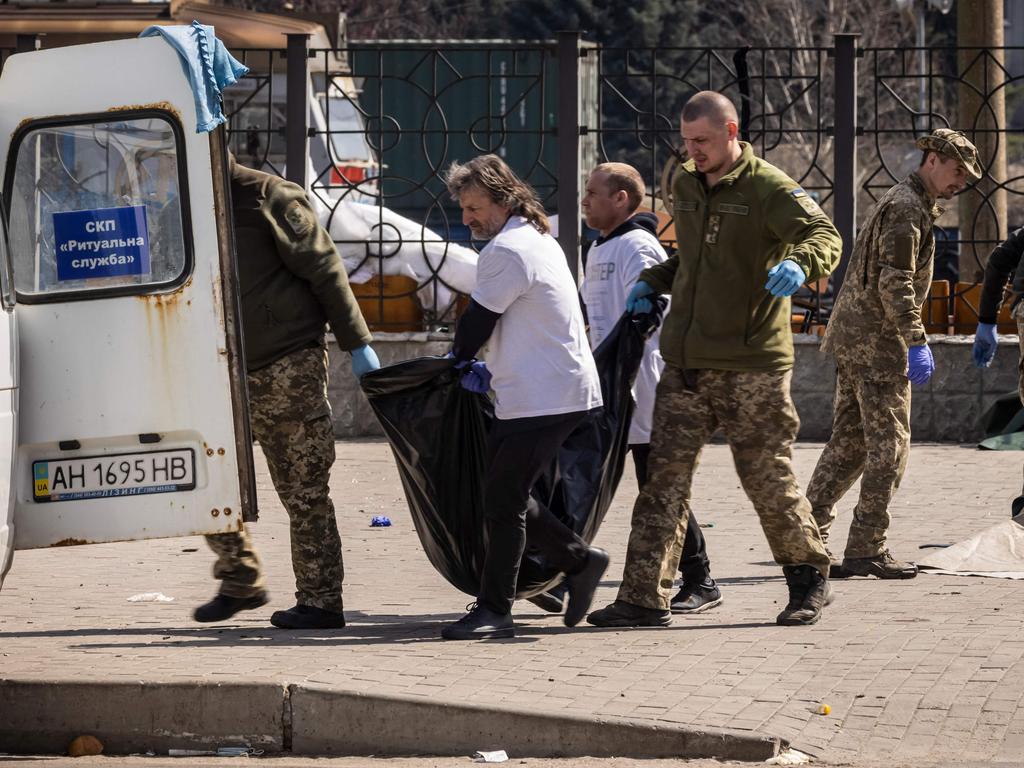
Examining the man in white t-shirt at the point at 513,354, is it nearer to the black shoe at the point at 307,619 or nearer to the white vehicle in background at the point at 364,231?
the black shoe at the point at 307,619

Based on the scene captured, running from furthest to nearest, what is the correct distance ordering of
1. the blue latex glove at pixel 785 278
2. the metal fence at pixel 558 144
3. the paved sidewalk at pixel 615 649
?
the metal fence at pixel 558 144 < the blue latex glove at pixel 785 278 < the paved sidewalk at pixel 615 649

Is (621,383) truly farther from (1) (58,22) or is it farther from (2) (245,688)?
(1) (58,22)

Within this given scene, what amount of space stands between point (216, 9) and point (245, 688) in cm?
930

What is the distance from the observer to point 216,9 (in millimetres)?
13398

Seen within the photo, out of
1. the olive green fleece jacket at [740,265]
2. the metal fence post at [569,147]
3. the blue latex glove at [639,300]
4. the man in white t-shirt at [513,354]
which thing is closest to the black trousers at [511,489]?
the man in white t-shirt at [513,354]

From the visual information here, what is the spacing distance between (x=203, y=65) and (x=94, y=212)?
571 millimetres

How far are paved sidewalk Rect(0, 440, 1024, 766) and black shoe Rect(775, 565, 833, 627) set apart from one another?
0.20 ft

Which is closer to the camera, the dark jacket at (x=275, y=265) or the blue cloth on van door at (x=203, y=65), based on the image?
the blue cloth on van door at (x=203, y=65)

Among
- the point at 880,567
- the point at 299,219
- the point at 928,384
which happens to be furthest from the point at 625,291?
the point at 928,384

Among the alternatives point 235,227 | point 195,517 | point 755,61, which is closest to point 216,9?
point 235,227

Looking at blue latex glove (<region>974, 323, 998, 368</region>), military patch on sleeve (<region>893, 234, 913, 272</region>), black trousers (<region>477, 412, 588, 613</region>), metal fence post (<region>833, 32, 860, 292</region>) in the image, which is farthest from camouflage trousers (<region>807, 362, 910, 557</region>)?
metal fence post (<region>833, 32, 860, 292</region>)

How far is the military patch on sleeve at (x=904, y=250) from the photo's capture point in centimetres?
710

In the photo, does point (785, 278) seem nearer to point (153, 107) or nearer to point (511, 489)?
point (511, 489)

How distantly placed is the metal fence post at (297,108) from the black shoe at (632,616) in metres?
6.44
